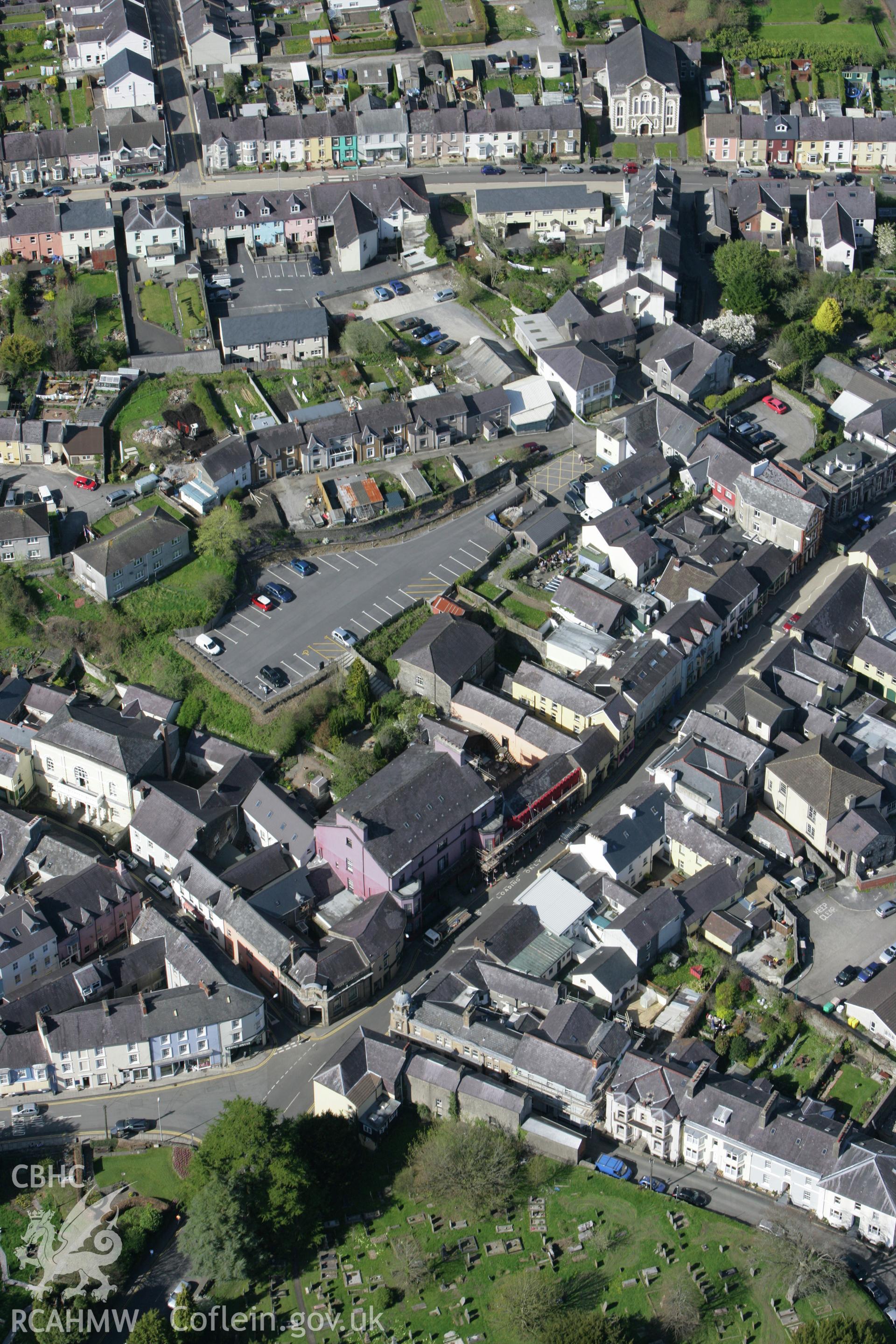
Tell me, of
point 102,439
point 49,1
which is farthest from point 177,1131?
point 49,1

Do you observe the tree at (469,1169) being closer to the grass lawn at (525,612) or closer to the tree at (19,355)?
the grass lawn at (525,612)

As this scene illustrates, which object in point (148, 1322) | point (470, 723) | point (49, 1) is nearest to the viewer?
point (148, 1322)

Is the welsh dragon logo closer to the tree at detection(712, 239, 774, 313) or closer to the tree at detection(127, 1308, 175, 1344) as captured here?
the tree at detection(127, 1308, 175, 1344)

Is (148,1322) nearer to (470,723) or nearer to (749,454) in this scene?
(470,723)

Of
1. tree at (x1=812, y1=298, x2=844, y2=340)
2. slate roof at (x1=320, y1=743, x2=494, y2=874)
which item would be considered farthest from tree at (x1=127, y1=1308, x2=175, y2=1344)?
tree at (x1=812, y1=298, x2=844, y2=340)

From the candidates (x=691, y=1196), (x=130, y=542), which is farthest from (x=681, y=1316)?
(x=130, y=542)

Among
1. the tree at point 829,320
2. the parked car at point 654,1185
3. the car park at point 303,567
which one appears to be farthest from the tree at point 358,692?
the tree at point 829,320

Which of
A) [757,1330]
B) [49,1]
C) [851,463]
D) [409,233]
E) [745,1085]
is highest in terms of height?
[49,1]
